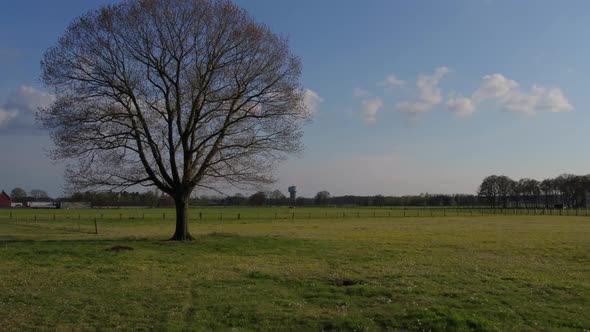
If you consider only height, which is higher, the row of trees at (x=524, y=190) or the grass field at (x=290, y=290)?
the row of trees at (x=524, y=190)

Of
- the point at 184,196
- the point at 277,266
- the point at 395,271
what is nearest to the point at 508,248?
the point at 395,271

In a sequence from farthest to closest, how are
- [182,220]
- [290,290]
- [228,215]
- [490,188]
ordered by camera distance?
[490,188] → [228,215] → [182,220] → [290,290]

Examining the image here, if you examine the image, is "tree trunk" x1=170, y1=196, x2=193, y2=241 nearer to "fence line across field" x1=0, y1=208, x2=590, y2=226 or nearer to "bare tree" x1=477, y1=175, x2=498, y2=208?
"fence line across field" x1=0, y1=208, x2=590, y2=226

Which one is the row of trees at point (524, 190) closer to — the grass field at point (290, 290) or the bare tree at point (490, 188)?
the bare tree at point (490, 188)

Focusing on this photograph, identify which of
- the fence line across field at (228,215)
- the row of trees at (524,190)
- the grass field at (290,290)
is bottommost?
the fence line across field at (228,215)

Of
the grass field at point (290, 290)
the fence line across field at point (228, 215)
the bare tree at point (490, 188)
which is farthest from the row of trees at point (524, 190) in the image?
the grass field at point (290, 290)

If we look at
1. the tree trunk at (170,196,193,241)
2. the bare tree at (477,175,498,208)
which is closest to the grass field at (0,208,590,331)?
the tree trunk at (170,196,193,241)

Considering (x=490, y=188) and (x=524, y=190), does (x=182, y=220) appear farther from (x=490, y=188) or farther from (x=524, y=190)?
(x=524, y=190)

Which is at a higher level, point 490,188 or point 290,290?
point 490,188

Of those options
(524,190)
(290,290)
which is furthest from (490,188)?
(290,290)

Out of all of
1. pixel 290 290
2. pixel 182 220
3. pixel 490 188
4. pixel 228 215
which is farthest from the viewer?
pixel 490 188

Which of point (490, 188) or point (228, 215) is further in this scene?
point (490, 188)

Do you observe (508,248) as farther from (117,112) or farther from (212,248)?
(117,112)

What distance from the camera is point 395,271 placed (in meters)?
18.1
